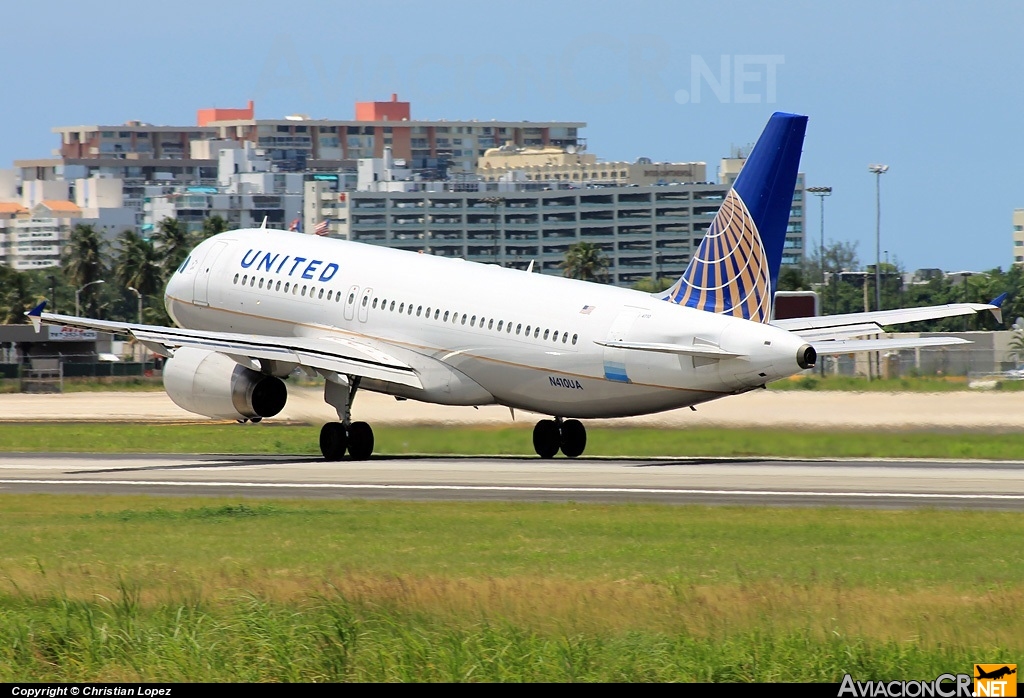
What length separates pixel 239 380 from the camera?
44.9 m

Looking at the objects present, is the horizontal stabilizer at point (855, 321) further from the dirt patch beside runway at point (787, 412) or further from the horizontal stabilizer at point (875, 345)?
the horizontal stabilizer at point (875, 345)

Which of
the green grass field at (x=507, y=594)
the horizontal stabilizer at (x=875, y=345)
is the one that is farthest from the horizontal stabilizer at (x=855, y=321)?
the green grass field at (x=507, y=594)

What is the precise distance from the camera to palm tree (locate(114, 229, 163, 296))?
573 ft

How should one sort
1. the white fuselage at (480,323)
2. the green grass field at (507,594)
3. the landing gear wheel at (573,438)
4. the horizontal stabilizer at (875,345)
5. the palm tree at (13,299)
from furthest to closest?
the palm tree at (13,299) < the landing gear wheel at (573,438) < the white fuselage at (480,323) < the horizontal stabilizer at (875,345) < the green grass field at (507,594)

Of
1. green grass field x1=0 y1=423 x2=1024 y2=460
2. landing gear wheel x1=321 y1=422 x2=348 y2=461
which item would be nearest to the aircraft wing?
landing gear wheel x1=321 y1=422 x2=348 y2=461

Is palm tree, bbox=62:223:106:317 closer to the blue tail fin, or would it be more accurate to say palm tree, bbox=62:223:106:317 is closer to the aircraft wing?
the aircraft wing

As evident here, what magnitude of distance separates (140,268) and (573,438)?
135 meters

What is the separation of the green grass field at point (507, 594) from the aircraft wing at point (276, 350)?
1186 cm

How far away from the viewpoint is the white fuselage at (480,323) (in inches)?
1561

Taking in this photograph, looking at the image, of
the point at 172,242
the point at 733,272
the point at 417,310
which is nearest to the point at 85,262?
the point at 172,242

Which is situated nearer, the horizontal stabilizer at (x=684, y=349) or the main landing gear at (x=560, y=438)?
the horizontal stabilizer at (x=684, y=349)

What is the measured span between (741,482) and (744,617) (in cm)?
1737

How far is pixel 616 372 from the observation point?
135 ft

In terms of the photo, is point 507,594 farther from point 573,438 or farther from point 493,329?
point 573,438
